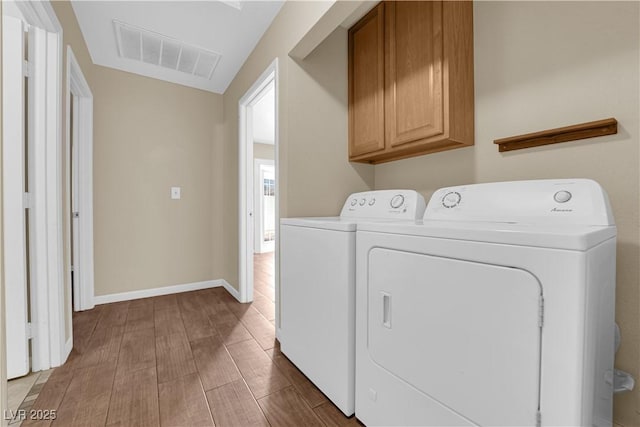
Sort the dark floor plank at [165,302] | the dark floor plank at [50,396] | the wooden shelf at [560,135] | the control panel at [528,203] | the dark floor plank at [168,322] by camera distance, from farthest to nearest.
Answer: the dark floor plank at [165,302]
the dark floor plank at [168,322]
the dark floor plank at [50,396]
the wooden shelf at [560,135]
the control panel at [528,203]

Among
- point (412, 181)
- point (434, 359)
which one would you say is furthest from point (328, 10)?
point (434, 359)

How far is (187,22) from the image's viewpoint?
1985 mm

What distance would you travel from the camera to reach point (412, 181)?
6.00 ft

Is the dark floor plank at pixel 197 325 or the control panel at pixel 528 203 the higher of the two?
the control panel at pixel 528 203

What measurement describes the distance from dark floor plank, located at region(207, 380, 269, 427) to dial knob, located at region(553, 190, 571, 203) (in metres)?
1.48

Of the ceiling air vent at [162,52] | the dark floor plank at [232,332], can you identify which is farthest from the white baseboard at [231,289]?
the ceiling air vent at [162,52]

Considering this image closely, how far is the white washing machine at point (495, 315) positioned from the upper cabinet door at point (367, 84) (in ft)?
2.86

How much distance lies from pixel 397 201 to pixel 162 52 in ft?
7.90

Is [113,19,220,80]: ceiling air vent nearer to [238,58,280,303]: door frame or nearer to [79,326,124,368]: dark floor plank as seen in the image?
[238,58,280,303]: door frame

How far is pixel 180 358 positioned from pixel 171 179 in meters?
1.91

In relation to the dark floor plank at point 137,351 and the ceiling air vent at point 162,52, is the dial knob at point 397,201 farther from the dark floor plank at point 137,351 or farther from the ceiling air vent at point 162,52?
the ceiling air vent at point 162,52

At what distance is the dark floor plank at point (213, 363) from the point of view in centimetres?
143

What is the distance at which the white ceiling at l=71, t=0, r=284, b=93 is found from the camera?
1825mm

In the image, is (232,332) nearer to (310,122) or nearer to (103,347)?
(103,347)
